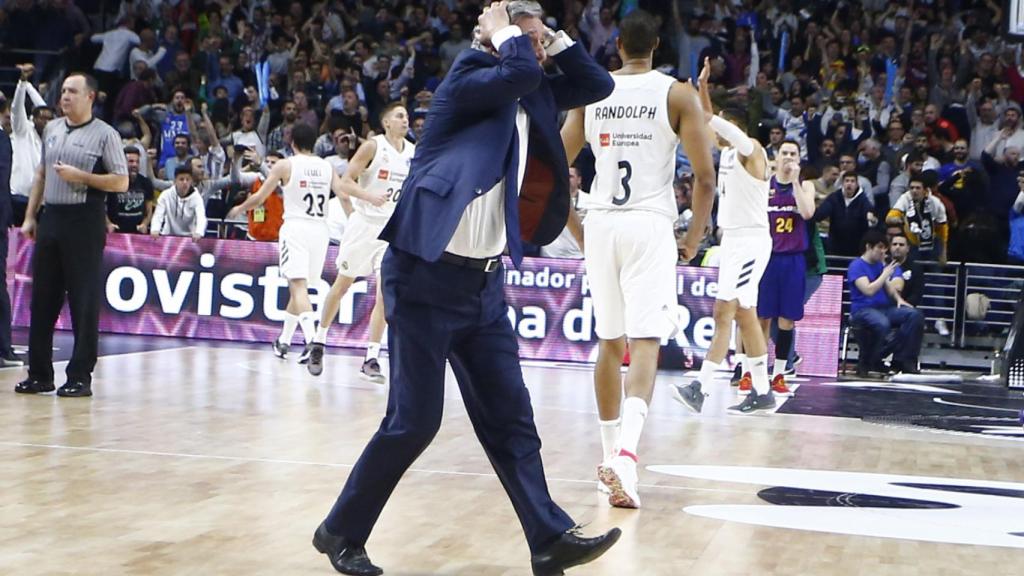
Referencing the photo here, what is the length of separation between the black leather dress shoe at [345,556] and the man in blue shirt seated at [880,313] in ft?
35.3

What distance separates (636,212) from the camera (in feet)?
22.5

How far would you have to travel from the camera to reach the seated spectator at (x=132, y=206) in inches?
673

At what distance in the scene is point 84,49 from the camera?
22.1 metres

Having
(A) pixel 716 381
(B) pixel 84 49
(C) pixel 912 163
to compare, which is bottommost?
(A) pixel 716 381

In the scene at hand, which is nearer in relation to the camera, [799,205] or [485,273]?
[485,273]

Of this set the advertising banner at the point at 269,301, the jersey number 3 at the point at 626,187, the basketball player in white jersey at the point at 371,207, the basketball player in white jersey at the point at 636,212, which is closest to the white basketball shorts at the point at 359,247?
the basketball player in white jersey at the point at 371,207

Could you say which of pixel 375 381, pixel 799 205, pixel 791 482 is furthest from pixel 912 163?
pixel 791 482

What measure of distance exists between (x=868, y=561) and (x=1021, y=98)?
14.1m

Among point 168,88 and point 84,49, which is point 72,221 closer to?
point 168,88

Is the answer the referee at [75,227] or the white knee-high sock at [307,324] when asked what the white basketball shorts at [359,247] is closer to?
the white knee-high sock at [307,324]

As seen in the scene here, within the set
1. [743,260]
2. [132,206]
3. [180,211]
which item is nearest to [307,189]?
[180,211]

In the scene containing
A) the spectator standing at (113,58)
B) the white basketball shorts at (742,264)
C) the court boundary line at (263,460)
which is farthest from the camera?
the spectator standing at (113,58)

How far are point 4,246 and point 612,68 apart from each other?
1019 centimetres

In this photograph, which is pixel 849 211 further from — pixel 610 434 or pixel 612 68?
pixel 610 434
